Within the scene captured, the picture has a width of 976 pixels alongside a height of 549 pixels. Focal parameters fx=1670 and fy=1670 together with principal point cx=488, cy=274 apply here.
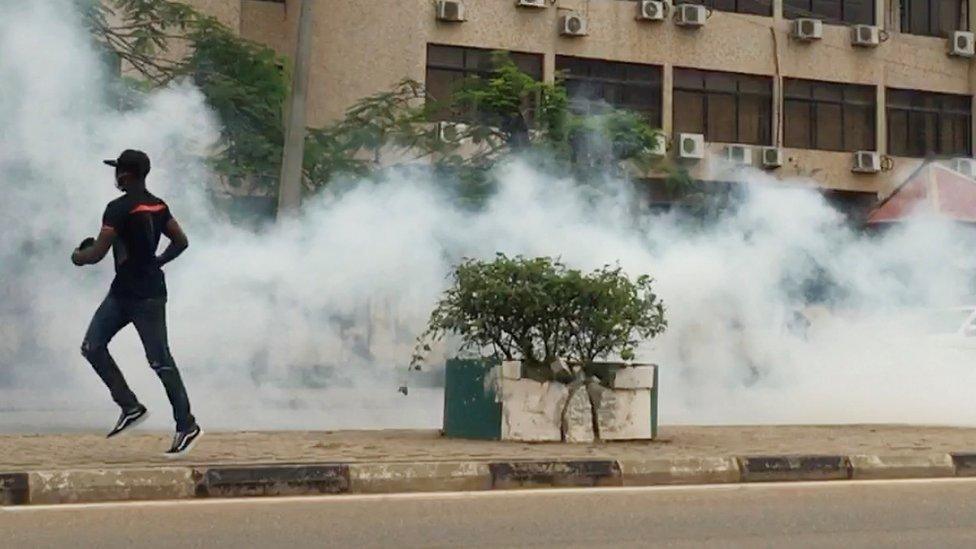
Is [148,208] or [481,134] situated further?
[481,134]

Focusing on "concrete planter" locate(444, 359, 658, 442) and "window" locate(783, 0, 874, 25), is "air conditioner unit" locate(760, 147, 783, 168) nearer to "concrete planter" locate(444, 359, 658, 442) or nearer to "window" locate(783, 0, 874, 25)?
"window" locate(783, 0, 874, 25)

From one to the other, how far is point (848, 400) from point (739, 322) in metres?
1.27

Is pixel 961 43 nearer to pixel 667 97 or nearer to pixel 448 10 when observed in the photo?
pixel 667 97

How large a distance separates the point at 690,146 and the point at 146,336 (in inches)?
844

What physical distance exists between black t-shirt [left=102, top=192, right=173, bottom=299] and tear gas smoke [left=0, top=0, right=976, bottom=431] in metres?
4.24

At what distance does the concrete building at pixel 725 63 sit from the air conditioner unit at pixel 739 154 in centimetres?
24

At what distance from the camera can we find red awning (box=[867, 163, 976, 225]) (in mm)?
21719

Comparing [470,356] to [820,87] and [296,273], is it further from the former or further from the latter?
[820,87]

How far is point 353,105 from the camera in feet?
86.2

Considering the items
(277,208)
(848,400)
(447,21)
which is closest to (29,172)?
(277,208)

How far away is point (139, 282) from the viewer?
908cm

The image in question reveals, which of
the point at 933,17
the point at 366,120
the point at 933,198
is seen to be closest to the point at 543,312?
the point at 366,120

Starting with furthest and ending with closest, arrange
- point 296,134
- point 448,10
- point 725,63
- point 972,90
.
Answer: point 972,90, point 725,63, point 448,10, point 296,134

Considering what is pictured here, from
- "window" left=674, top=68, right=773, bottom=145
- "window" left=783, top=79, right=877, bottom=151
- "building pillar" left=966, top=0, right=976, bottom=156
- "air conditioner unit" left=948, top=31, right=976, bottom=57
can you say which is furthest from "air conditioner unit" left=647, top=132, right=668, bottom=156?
"building pillar" left=966, top=0, right=976, bottom=156
